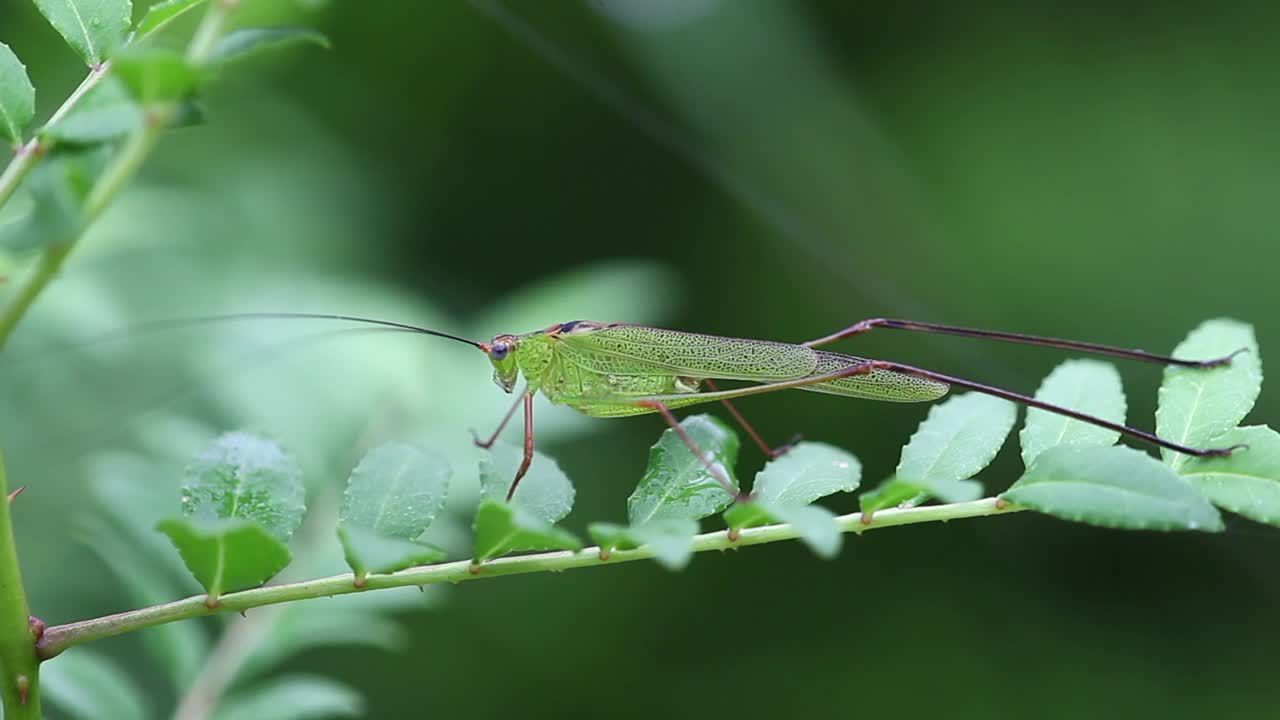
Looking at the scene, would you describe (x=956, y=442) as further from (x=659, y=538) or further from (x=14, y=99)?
(x=14, y=99)

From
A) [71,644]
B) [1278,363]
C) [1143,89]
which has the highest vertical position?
[1143,89]

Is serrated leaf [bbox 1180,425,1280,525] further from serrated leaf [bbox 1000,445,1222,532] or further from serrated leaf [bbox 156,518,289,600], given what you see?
serrated leaf [bbox 156,518,289,600]

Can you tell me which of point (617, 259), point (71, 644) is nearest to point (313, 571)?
point (71, 644)

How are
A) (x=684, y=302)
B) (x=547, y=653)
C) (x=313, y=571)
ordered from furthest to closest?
(x=684, y=302) → (x=547, y=653) → (x=313, y=571)

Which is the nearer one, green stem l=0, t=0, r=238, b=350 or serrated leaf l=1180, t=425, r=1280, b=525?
green stem l=0, t=0, r=238, b=350

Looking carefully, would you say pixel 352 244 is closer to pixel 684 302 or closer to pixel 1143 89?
pixel 684 302

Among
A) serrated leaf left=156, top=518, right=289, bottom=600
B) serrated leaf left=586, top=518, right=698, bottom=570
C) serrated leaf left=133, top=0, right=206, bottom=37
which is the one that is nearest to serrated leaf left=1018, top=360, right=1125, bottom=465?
serrated leaf left=586, top=518, right=698, bottom=570
